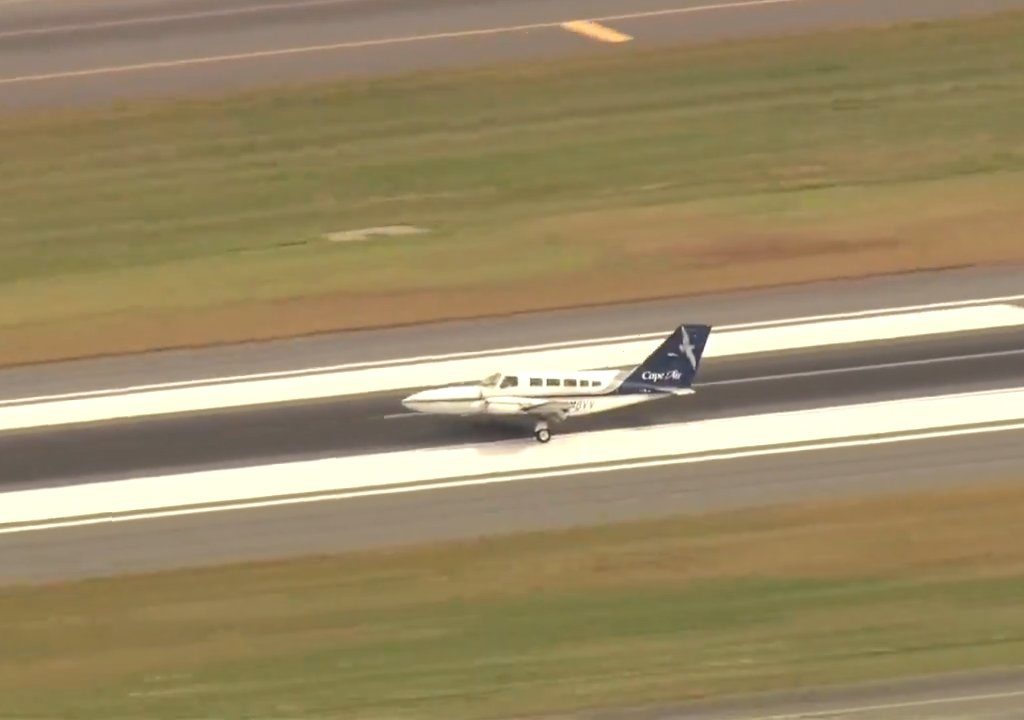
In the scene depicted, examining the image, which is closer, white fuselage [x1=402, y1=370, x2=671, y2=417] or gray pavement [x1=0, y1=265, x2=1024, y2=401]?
white fuselage [x1=402, y1=370, x2=671, y2=417]

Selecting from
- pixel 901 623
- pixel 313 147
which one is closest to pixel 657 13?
pixel 313 147

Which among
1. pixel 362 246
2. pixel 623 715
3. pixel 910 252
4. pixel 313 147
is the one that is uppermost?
pixel 313 147

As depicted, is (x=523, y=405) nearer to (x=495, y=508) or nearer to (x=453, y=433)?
(x=453, y=433)

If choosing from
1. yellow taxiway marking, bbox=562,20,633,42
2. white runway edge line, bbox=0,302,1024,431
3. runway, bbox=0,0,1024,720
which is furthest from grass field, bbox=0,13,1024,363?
white runway edge line, bbox=0,302,1024,431

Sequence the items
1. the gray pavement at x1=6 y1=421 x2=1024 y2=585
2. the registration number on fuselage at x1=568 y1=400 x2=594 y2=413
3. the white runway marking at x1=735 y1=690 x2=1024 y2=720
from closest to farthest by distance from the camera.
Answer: the white runway marking at x1=735 y1=690 x2=1024 y2=720
the gray pavement at x1=6 y1=421 x2=1024 y2=585
the registration number on fuselage at x1=568 y1=400 x2=594 y2=413

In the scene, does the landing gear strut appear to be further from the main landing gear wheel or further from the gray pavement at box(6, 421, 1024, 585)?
the gray pavement at box(6, 421, 1024, 585)

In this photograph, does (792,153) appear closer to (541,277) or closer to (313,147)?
(541,277)

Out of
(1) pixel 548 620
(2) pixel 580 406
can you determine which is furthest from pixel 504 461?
(1) pixel 548 620

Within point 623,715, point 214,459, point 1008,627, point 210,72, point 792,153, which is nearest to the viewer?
point 623,715
